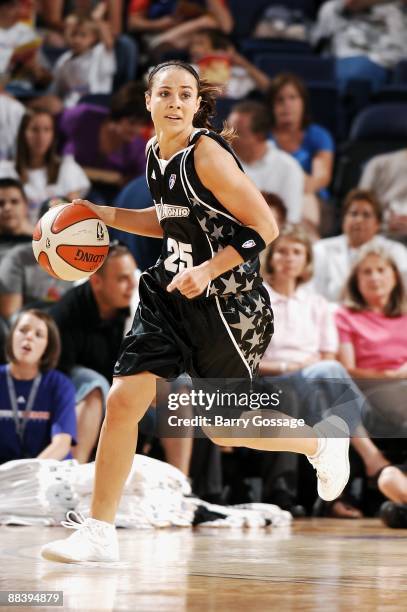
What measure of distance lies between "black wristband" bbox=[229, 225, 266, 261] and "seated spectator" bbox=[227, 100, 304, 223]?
3.69m

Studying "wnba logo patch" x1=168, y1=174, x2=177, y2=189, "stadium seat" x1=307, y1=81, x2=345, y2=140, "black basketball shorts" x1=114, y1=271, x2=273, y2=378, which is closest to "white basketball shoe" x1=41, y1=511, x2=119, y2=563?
"black basketball shorts" x1=114, y1=271, x2=273, y2=378

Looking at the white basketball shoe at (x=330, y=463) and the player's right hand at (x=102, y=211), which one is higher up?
the player's right hand at (x=102, y=211)

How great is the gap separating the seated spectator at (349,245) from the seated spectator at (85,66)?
8.45 feet

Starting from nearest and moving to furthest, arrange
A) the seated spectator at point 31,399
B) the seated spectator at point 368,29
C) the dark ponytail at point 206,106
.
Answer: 1. the dark ponytail at point 206,106
2. the seated spectator at point 31,399
3. the seated spectator at point 368,29

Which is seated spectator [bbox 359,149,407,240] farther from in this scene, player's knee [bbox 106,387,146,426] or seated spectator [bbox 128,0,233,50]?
player's knee [bbox 106,387,146,426]

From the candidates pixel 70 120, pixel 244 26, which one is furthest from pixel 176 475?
pixel 244 26

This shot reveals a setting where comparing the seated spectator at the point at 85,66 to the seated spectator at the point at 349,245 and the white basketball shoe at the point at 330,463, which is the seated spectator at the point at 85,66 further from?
the white basketball shoe at the point at 330,463

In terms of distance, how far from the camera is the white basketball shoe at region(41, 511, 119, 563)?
3303mm

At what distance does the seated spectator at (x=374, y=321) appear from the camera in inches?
231

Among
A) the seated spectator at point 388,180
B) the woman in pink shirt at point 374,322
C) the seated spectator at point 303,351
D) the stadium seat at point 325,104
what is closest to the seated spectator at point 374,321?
the woman in pink shirt at point 374,322

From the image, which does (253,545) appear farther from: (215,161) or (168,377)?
(215,161)

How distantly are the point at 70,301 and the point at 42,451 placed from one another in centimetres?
87

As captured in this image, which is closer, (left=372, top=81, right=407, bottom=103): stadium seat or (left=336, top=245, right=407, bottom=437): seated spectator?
(left=336, top=245, right=407, bottom=437): seated spectator

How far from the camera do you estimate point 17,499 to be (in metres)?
4.80
